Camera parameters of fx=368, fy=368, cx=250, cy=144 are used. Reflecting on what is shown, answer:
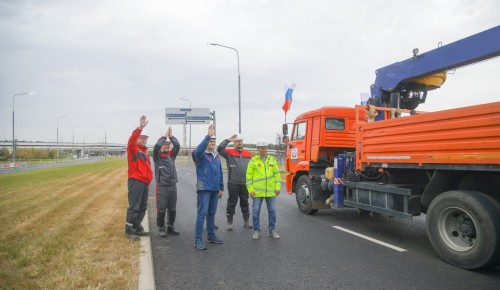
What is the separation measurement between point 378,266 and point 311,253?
1.02 m

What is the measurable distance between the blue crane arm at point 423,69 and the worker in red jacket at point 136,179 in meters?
4.83

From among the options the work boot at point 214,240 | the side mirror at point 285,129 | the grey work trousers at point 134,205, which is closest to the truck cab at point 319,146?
the side mirror at point 285,129

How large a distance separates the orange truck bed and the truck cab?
189 centimetres

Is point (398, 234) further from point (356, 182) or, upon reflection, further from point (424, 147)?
point (424, 147)

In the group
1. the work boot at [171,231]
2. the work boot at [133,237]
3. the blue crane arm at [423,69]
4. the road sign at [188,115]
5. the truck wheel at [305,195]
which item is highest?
the road sign at [188,115]

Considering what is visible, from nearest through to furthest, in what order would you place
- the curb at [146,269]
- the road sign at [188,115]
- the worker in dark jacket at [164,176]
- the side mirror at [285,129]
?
the curb at [146,269], the worker in dark jacket at [164,176], the side mirror at [285,129], the road sign at [188,115]

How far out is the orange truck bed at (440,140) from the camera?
14.2 ft

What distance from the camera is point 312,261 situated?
200 inches

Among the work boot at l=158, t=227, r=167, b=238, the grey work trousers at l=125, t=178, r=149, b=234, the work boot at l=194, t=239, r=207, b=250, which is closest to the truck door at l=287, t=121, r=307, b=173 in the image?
the work boot at l=158, t=227, r=167, b=238

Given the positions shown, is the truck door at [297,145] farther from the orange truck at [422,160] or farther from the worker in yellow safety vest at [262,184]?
the worker in yellow safety vest at [262,184]

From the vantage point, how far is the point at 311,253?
216 inches

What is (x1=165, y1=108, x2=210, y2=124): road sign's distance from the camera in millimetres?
48000

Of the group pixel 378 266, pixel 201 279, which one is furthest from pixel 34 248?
pixel 378 266

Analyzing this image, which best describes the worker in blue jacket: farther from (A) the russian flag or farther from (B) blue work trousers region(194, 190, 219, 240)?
(A) the russian flag
